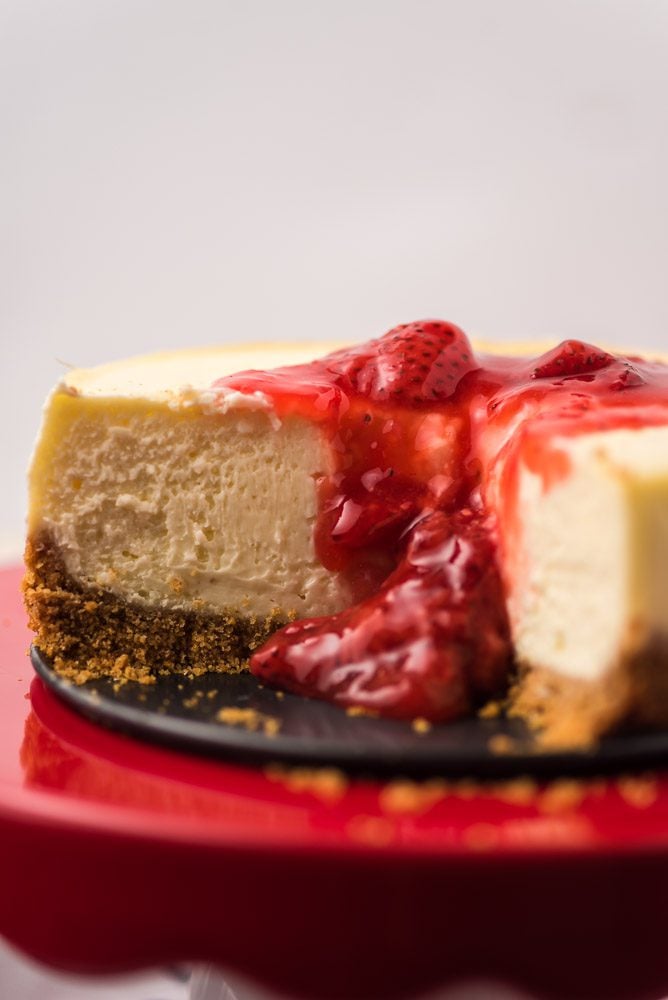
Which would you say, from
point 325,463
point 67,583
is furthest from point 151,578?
point 325,463

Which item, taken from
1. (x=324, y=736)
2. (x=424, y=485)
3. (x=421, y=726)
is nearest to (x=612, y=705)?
(x=421, y=726)

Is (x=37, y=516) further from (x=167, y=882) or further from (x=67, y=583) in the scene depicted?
(x=167, y=882)

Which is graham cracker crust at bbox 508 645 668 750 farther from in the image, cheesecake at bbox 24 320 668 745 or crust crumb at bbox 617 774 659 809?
cheesecake at bbox 24 320 668 745

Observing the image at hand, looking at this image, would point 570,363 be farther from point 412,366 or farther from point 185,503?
point 185,503

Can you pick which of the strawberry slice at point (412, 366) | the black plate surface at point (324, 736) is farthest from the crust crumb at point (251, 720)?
the strawberry slice at point (412, 366)

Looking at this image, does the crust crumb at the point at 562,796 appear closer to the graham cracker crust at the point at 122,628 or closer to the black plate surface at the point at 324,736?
the black plate surface at the point at 324,736

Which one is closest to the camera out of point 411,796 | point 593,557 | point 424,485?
point 411,796
